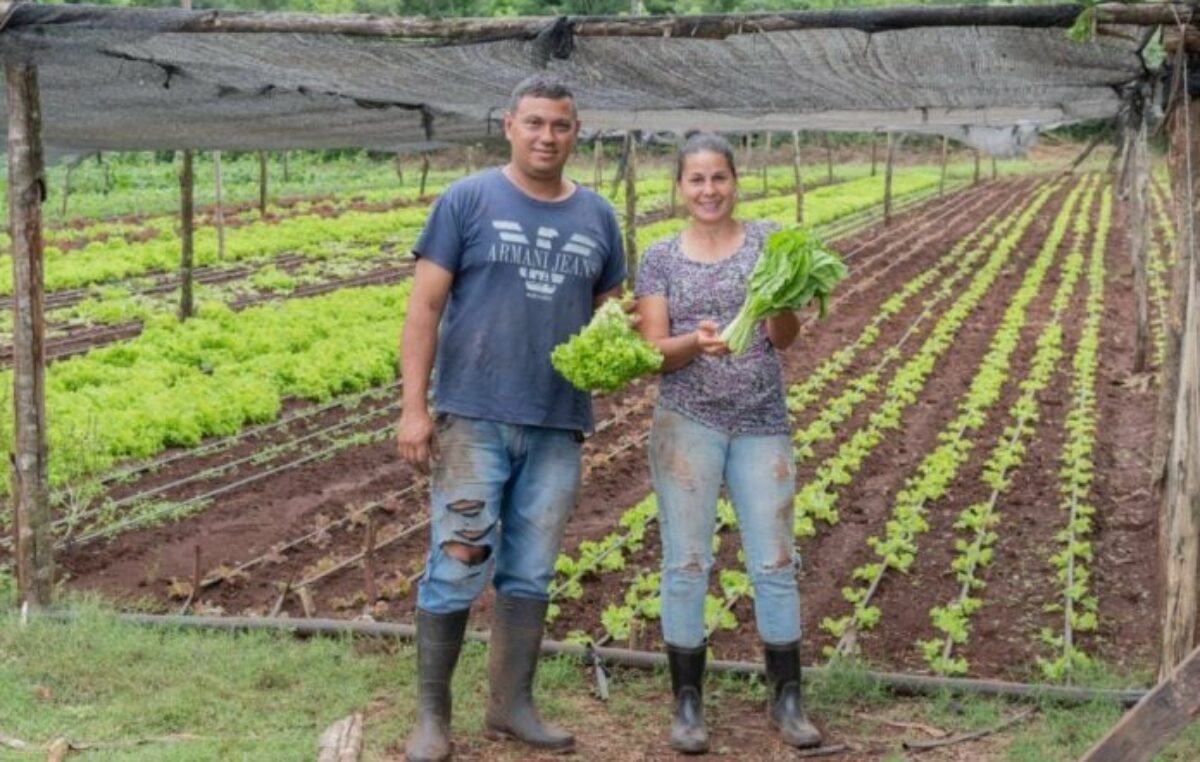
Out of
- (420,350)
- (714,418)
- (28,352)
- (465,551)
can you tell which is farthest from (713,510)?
(28,352)

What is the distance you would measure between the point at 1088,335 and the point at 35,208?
12060mm

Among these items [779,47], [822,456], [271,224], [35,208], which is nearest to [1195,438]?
[779,47]

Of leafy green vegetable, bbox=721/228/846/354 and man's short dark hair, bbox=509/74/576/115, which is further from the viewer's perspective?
man's short dark hair, bbox=509/74/576/115

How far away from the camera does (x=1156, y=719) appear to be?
4.14 meters

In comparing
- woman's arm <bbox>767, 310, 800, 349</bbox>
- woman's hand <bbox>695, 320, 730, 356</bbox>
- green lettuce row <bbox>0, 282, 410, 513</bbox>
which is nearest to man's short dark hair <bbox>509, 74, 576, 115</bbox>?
woman's hand <bbox>695, 320, 730, 356</bbox>

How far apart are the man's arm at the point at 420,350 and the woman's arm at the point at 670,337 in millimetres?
617

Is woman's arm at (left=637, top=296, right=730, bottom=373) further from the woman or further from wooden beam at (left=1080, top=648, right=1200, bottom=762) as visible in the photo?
wooden beam at (left=1080, top=648, right=1200, bottom=762)

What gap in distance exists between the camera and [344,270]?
70.7ft

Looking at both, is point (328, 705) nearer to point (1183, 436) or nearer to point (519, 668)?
point (519, 668)

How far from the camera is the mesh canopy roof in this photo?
589 cm

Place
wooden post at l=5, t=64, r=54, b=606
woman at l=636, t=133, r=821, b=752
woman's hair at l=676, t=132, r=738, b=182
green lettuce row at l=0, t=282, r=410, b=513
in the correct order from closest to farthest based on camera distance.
A: 1. woman's hair at l=676, t=132, r=738, b=182
2. woman at l=636, t=133, r=821, b=752
3. wooden post at l=5, t=64, r=54, b=606
4. green lettuce row at l=0, t=282, r=410, b=513

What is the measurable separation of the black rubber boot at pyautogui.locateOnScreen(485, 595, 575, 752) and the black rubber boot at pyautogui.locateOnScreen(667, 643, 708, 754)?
351 millimetres

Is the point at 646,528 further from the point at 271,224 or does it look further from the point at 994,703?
the point at 271,224

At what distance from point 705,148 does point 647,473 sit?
561 cm
